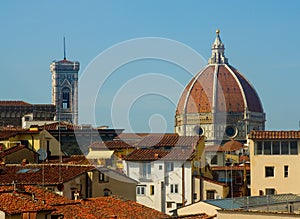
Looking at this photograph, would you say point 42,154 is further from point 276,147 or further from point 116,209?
point 116,209

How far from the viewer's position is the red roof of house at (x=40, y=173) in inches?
1390

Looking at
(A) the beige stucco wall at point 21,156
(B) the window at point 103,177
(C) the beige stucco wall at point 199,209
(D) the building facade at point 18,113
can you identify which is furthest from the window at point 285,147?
(D) the building facade at point 18,113

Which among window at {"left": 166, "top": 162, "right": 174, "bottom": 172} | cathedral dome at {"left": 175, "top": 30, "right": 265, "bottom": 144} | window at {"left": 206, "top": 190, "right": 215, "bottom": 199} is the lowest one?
window at {"left": 206, "top": 190, "right": 215, "bottom": 199}

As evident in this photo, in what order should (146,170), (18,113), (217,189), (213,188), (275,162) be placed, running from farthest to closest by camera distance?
(18,113)
(146,170)
(213,188)
(217,189)
(275,162)

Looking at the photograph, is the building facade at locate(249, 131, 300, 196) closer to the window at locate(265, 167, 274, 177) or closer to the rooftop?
the window at locate(265, 167, 274, 177)

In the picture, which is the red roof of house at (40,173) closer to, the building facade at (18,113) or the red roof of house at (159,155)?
the red roof of house at (159,155)

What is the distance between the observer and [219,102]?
6393 inches

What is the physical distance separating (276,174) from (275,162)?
0.59 m

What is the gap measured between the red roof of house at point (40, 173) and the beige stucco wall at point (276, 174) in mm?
10468

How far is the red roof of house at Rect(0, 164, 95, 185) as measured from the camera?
116 feet

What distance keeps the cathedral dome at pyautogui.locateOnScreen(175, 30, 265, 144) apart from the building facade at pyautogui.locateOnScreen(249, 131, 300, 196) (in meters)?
108

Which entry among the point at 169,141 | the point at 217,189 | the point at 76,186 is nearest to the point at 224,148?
the point at 169,141

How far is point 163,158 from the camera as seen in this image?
49.3 metres

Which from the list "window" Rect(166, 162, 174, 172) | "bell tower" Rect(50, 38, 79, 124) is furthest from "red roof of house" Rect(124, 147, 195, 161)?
"bell tower" Rect(50, 38, 79, 124)
